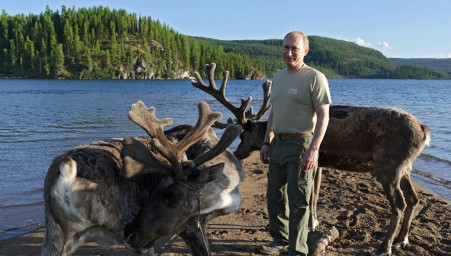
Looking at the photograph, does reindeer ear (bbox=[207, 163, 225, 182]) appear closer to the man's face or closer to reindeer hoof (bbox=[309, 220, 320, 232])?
the man's face

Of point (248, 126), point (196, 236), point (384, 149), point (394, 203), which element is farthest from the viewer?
point (248, 126)

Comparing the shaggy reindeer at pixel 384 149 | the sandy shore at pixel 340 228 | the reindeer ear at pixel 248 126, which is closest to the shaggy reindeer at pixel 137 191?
the sandy shore at pixel 340 228

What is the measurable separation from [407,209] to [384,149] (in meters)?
1.07

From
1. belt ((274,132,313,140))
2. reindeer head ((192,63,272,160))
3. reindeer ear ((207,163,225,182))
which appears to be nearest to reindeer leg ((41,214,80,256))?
reindeer ear ((207,163,225,182))

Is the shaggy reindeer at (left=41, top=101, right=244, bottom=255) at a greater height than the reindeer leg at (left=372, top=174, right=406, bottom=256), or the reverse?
the shaggy reindeer at (left=41, top=101, right=244, bottom=255)

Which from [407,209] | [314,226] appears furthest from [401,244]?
Answer: [314,226]

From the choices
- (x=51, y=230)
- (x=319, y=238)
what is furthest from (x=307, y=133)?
(x=51, y=230)

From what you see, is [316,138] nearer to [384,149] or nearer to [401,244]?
[384,149]

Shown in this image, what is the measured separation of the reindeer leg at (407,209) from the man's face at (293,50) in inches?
108

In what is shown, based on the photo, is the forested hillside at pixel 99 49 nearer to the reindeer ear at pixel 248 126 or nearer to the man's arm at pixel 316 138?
the reindeer ear at pixel 248 126

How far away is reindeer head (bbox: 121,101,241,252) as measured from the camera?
4109mm

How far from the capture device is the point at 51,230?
3.85 metres

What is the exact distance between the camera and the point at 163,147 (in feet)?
13.8

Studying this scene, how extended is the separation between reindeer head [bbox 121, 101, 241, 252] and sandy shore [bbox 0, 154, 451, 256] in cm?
213
